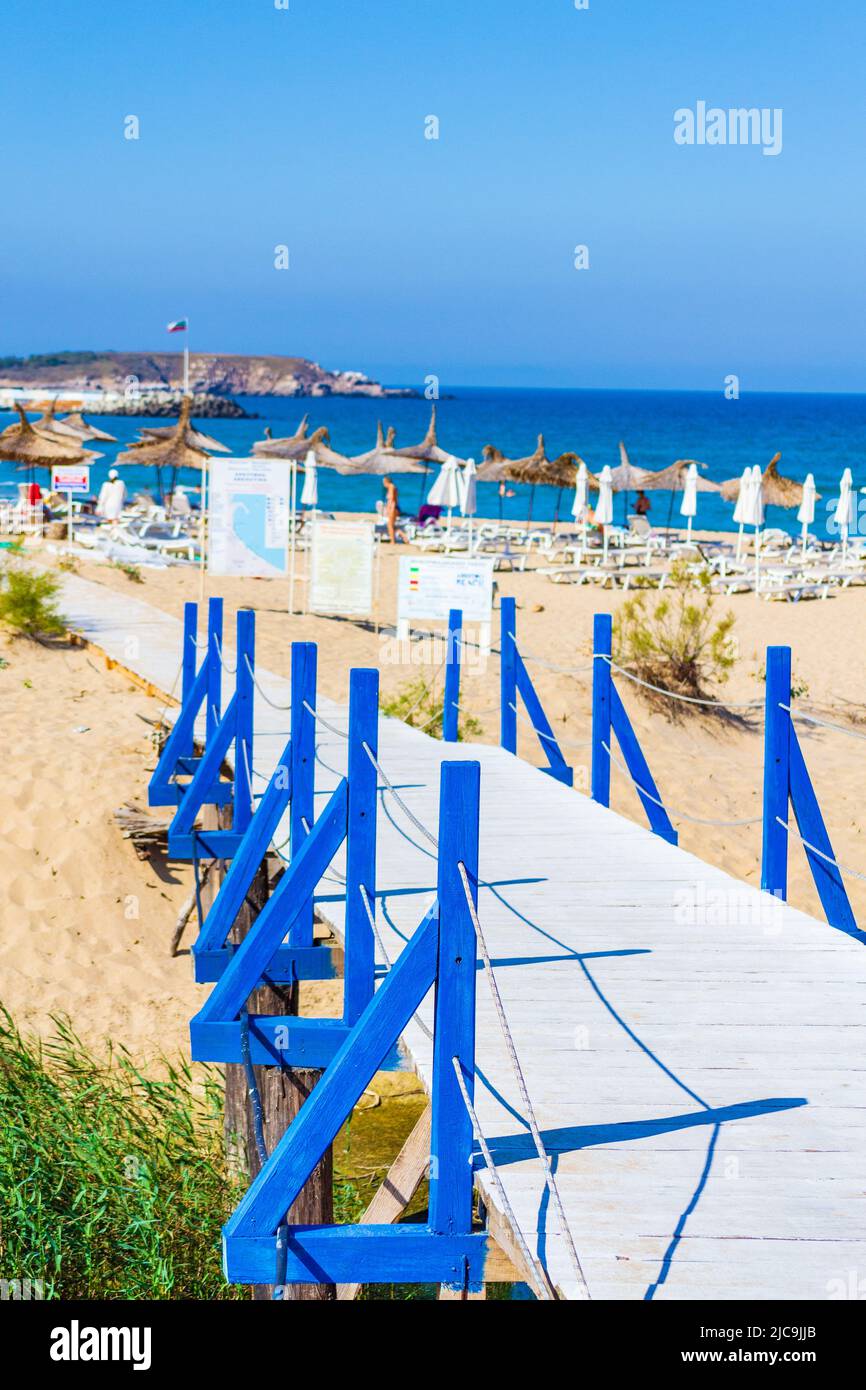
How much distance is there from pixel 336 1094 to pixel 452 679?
6.42 meters

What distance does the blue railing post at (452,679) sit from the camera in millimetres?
9617

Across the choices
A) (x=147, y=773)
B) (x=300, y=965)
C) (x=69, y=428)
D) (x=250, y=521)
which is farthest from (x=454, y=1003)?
(x=69, y=428)

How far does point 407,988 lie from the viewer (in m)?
3.35

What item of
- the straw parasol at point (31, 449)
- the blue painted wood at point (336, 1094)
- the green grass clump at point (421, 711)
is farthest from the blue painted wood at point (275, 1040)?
the straw parasol at point (31, 449)

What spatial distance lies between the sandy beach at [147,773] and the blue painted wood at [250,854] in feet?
5.87

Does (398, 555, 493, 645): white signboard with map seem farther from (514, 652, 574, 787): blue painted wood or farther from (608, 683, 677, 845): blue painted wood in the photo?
(608, 683, 677, 845): blue painted wood

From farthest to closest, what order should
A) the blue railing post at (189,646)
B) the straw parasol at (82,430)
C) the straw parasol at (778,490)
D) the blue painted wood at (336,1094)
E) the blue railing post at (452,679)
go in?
the straw parasol at (82,430)
the straw parasol at (778,490)
the blue railing post at (189,646)
the blue railing post at (452,679)
the blue painted wood at (336,1094)

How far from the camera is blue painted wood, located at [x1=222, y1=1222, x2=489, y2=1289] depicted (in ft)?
11.1

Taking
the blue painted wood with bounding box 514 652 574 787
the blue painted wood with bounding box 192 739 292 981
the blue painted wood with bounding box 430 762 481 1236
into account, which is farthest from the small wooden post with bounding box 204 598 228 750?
the blue painted wood with bounding box 430 762 481 1236

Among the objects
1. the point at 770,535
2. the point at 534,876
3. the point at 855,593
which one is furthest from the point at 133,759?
the point at 770,535

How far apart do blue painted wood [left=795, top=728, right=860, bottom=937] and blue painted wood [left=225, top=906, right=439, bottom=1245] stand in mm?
3007

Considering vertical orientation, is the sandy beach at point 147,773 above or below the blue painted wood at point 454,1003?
below

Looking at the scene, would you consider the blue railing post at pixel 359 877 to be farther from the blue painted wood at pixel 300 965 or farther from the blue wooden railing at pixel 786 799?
the blue wooden railing at pixel 786 799
